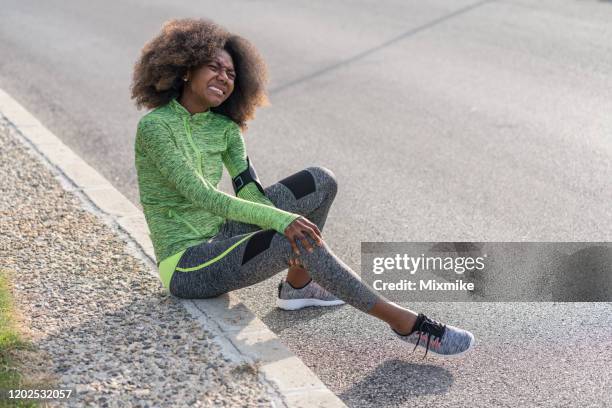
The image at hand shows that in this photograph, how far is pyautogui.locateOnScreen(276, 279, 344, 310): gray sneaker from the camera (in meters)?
5.09

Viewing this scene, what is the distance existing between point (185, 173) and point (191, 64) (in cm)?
59

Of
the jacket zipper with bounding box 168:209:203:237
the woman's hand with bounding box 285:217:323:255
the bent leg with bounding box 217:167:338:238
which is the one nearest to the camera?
the woman's hand with bounding box 285:217:323:255

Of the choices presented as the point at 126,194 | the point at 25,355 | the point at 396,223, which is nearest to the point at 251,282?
the point at 25,355

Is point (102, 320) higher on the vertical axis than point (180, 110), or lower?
lower

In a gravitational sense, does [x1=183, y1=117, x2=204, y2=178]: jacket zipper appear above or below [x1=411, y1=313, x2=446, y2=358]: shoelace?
above

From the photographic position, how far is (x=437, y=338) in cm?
453

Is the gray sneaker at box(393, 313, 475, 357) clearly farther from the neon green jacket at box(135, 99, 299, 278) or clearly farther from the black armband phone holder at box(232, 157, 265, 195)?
the black armband phone holder at box(232, 157, 265, 195)

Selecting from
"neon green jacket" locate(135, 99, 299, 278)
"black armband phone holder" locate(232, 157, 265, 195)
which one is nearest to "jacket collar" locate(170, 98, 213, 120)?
"neon green jacket" locate(135, 99, 299, 278)

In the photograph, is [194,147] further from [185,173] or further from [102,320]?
[102,320]

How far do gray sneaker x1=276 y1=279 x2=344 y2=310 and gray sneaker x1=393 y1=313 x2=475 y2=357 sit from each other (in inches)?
26.7

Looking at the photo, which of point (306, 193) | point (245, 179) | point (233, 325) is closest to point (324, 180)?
point (306, 193)

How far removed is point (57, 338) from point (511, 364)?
1.96 metres

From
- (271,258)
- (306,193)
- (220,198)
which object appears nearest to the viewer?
(271,258)

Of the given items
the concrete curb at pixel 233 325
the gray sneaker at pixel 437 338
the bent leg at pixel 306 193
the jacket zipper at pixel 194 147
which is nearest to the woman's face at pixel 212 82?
the jacket zipper at pixel 194 147
